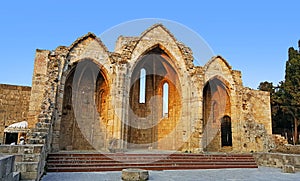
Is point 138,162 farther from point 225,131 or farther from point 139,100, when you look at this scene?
point 225,131

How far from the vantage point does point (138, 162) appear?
33.9 feet

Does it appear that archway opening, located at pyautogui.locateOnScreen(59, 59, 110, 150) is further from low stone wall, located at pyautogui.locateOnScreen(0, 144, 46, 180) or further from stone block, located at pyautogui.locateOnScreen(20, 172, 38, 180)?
stone block, located at pyautogui.locateOnScreen(20, 172, 38, 180)

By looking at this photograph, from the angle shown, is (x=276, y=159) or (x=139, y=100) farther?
(x=139, y=100)

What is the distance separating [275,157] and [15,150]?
35.1ft

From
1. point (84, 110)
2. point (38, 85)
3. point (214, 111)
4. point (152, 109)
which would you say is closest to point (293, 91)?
point (214, 111)

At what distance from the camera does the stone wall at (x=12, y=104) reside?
54.3 feet

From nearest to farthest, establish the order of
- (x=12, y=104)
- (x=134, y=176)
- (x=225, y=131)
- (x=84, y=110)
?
1. (x=134, y=176)
2. (x=84, y=110)
3. (x=12, y=104)
4. (x=225, y=131)

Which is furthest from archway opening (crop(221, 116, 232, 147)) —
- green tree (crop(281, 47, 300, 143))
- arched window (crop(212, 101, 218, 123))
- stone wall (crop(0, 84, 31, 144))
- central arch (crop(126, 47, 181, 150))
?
stone wall (crop(0, 84, 31, 144))

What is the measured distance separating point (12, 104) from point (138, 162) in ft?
37.4

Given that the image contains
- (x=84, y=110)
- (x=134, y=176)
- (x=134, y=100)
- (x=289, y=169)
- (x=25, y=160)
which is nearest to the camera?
(x=25, y=160)

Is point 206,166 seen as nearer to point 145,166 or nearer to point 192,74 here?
point 145,166

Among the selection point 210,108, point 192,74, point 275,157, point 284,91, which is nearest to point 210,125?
point 210,108

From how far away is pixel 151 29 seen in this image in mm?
16000

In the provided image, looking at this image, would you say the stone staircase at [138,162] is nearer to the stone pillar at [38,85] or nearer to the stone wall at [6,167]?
the stone wall at [6,167]
